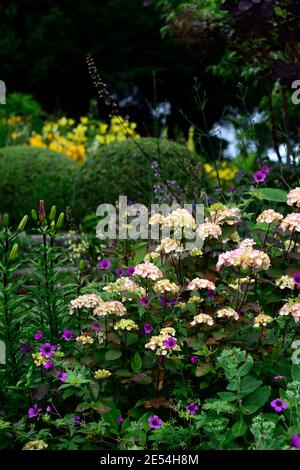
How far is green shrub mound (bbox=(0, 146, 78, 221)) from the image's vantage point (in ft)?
23.9

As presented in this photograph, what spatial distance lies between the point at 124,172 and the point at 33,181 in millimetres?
1763

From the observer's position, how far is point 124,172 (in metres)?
5.93

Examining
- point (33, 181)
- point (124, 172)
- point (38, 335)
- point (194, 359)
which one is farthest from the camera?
point (33, 181)

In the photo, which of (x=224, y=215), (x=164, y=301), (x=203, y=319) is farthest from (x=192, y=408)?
(x=224, y=215)

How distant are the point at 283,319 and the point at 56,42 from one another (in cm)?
1295

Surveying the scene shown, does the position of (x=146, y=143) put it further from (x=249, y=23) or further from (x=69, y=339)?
(x=69, y=339)

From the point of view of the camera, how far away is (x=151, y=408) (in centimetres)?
231

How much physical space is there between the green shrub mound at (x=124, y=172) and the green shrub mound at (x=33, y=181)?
998 millimetres

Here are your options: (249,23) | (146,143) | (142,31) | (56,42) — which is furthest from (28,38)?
(249,23)

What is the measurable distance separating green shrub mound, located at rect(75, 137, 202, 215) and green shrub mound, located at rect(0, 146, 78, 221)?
3.28 ft

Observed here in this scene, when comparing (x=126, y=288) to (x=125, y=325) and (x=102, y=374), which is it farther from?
(x=102, y=374)

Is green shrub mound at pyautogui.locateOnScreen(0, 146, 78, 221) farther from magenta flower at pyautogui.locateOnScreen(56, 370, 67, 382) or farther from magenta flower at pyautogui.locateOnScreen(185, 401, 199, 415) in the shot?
magenta flower at pyautogui.locateOnScreen(185, 401, 199, 415)

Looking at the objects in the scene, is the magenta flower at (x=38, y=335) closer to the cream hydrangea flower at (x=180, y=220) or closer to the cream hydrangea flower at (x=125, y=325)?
the cream hydrangea flower at (x=125, y=325)
